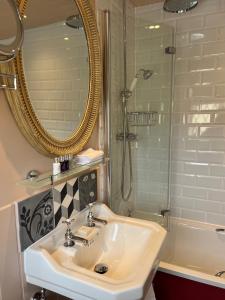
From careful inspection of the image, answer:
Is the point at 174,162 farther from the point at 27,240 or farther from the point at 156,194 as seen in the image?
the point at 27,240

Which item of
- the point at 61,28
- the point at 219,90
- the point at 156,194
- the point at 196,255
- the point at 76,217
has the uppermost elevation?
the point at 61,28

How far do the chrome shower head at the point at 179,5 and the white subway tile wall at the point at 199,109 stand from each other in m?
0.05

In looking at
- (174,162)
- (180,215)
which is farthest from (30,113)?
(180,215)

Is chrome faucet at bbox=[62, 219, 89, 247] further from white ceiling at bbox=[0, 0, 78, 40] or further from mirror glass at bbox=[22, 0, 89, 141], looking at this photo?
white ceiling at bbox=[0, 0, 78, 40]

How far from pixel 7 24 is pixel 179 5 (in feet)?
4.79

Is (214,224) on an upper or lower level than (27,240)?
lower

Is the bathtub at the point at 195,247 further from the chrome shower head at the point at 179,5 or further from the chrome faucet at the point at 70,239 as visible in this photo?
the chrome shower head at the point at 179,5

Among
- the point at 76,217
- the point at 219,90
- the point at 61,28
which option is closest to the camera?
the point at 61,28

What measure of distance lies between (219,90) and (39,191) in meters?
1.50

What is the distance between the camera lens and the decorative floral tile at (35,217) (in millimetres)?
970

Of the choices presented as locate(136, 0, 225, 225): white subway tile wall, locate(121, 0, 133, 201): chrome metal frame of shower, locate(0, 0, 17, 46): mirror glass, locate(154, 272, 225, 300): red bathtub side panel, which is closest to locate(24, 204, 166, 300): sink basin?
locate(154, 272, 225, 300): red bathtub side panel

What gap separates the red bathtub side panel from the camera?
4.29 ft

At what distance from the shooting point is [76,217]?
4.24 ft

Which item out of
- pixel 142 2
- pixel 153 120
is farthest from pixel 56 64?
pixel 142 2
